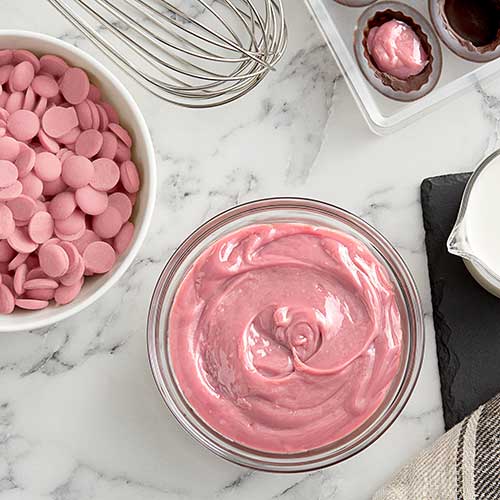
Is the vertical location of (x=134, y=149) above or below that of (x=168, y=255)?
above

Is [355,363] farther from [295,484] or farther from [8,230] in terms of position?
[8,230]

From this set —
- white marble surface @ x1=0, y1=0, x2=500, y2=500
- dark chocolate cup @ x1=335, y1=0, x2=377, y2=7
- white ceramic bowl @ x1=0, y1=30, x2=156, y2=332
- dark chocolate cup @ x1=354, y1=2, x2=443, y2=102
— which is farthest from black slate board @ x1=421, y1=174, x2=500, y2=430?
white ceramic bowl @ x1=0, y1=30, x2=156, y2=332

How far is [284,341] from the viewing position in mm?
1093

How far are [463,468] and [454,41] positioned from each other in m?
0.55

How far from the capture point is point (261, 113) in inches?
50.4

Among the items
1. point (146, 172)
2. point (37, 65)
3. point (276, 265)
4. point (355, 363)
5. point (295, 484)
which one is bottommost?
point (295, 484)

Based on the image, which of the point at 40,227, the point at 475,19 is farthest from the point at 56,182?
the point at 475,19

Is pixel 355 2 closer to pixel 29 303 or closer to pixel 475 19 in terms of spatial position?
pixel 475 19

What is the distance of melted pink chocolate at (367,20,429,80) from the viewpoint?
1273 millimetres

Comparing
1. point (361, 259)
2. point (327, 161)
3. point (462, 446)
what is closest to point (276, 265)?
point (361, 259)

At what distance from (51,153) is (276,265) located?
0.29 metres

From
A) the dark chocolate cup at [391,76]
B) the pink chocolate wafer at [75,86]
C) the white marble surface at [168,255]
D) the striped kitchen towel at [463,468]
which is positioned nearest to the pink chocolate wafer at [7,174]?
the pink chocolate wafer at [75,86]

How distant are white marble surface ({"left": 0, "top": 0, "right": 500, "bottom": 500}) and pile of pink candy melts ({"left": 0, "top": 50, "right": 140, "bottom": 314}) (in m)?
0.11

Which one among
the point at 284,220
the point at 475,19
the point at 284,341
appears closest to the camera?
the point at 284,341
